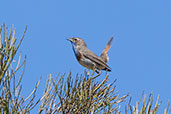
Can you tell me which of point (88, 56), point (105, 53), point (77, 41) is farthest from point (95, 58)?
point (77, 41)

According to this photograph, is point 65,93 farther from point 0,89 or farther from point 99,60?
point 99,60

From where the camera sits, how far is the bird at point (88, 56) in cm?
675

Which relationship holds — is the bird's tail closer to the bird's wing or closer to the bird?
the bird

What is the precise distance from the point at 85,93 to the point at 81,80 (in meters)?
0.30

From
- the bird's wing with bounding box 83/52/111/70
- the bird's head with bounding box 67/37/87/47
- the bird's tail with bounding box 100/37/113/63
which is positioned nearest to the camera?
the bird's wing with bounding box 83/52/111/70

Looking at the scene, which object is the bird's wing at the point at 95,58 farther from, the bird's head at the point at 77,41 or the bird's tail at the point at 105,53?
the bird's head at the point at 77,41

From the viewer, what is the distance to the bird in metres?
6.75

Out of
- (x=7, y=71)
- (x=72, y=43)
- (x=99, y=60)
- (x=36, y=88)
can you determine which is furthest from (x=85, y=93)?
(x=72, y=43)

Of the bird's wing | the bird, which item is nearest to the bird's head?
the bird

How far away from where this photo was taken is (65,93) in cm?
288

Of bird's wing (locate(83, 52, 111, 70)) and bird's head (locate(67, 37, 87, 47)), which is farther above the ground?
bird's head (locate(67, 37, 87, 47))

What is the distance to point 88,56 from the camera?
721 cm

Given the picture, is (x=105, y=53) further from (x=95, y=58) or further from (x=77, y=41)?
(x=77, y=41)

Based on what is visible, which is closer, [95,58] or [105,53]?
[95,58]
